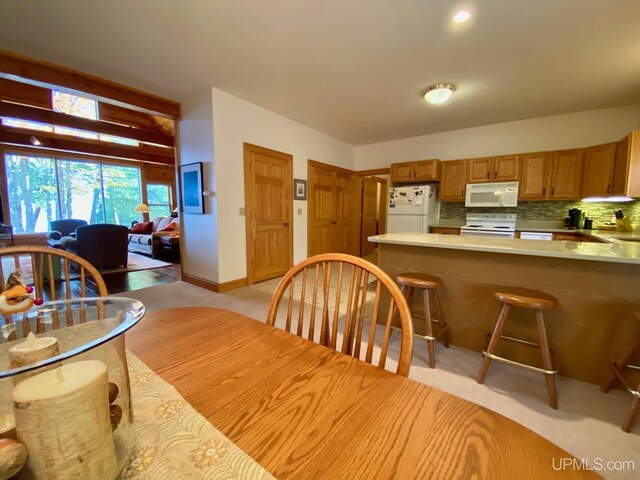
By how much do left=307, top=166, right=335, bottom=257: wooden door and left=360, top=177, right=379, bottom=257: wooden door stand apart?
120cm

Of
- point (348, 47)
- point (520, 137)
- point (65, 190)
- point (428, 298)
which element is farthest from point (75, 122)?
point (520, 137)

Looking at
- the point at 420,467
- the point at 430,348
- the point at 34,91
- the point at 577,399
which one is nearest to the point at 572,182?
the point at 577,399

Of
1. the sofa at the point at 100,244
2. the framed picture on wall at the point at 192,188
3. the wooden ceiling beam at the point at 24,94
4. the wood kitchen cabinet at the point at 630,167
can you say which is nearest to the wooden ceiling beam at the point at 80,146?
the wooden ceiling beam at the point at 24,94

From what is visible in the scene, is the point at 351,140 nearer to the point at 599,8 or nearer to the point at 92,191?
the point at 599,8

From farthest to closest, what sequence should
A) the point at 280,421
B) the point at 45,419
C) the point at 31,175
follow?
1. the point at 31,175
2. the point at 280,421
3. the point at 45,419

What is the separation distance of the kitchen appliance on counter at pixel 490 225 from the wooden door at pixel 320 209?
2.38 meters

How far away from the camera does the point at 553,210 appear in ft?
13.2

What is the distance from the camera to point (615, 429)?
132 cm

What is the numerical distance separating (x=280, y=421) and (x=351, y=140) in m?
5.47

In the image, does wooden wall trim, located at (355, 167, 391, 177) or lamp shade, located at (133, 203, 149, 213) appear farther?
lamp shade, located at (133, 203, 149, 213)

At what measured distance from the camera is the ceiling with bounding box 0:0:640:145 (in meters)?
1.95

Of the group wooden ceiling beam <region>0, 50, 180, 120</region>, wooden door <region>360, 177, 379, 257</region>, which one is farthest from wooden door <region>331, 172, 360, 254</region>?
wooden ceiling beam <region>0, 50, 180, 120</region>

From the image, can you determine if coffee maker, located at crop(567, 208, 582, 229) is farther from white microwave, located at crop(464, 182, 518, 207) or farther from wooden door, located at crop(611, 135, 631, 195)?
white microwave, located at crop(464, 182, 518, 207)

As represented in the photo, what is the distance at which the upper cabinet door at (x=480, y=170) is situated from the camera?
13.8 ft
